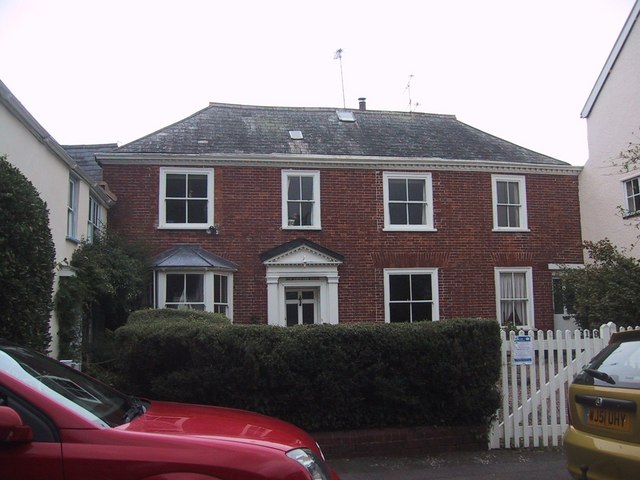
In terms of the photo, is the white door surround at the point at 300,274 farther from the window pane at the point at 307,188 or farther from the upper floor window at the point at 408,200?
the upper floor window at the point at 408,200

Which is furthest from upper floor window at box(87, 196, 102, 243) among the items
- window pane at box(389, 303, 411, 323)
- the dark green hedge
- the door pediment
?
window pane at box(389, 303, 411, 323)

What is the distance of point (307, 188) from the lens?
50.6 feet

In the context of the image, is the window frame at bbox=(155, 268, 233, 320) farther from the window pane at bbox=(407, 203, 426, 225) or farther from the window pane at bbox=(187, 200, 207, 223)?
the window pane at bbox=(407, 203, 426, 225)

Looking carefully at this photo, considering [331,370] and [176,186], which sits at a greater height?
[176,186]

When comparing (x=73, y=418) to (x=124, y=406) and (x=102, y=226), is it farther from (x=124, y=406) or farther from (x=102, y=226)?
(x=102, y=226)

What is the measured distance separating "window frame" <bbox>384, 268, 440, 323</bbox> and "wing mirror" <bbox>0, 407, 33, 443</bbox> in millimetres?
12904

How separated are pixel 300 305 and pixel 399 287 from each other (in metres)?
2.76

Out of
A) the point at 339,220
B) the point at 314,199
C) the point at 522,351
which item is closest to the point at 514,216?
the point at 339,220

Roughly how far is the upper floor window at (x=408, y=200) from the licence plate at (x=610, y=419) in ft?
37.9

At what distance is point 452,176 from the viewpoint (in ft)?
52.7

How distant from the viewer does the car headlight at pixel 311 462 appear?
323 cm

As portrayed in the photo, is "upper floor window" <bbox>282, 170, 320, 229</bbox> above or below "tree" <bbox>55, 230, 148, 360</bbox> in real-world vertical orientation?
above

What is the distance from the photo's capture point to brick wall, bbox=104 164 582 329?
1452cm

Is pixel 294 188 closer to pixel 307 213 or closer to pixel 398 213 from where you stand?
pixel 307 213
